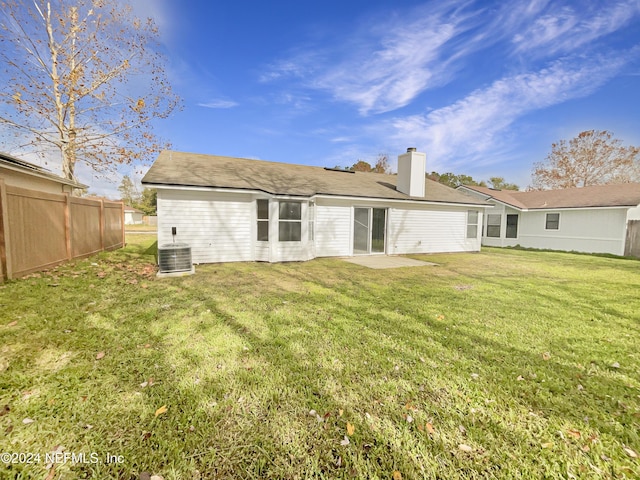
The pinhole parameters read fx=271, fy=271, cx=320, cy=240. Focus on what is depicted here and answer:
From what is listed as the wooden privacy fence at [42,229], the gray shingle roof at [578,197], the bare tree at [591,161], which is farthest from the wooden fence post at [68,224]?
the bare tree at [591,161]

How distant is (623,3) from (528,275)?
10063mm

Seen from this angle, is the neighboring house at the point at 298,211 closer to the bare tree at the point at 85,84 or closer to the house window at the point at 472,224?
the house window at the point at 472,224

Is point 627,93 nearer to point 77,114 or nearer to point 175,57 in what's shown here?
point 175,57

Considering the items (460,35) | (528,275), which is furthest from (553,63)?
(528,275)

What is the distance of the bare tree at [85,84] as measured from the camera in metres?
12.2

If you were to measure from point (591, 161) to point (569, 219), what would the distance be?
773 inches

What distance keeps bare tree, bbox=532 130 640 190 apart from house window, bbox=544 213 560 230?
18986 mm

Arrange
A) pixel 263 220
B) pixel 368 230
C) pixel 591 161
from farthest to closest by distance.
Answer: pixel 591 161 < pixel 368 230 < pixel 263 220

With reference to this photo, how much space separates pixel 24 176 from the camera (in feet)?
27.1

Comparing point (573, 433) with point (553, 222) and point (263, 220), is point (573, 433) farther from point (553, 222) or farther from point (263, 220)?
point (553, 222)

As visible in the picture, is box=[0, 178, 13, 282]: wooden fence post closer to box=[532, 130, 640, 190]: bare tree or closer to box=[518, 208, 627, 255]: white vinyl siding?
box=[518, 208, 627, 255]: white vinyl siding

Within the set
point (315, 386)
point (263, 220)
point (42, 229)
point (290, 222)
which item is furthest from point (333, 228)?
point (315, 386)

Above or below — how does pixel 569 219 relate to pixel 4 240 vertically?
above

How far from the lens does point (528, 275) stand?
27.4 feet
